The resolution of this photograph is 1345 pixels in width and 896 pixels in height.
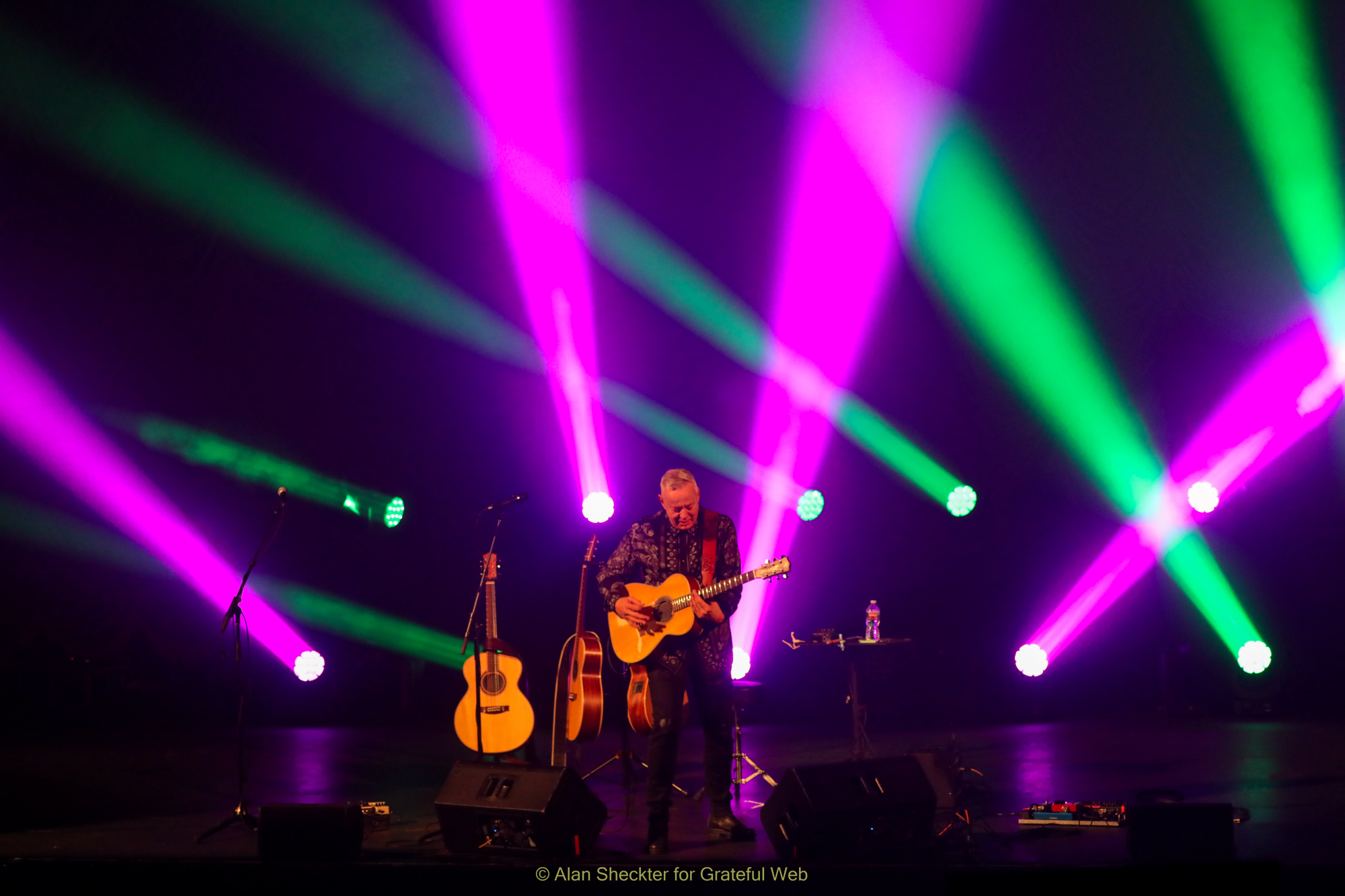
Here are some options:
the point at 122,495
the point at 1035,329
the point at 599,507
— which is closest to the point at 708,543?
the point at 599,507

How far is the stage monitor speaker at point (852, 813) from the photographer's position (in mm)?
3896

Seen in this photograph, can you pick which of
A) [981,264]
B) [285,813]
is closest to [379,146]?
[981,264]

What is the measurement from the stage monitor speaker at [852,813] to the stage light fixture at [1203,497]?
7206 mm

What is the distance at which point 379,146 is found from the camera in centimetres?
920

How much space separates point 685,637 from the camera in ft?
14.6

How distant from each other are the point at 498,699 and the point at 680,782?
4.30 feet

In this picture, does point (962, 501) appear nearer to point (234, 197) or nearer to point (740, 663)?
point (740, 663)

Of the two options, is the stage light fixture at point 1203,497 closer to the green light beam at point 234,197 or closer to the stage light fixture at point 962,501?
the stage light fixture at point 962,501

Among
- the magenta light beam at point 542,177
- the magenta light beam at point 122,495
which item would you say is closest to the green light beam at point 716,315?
the magenta light beam at point 542,177

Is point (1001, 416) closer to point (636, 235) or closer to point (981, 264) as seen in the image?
point (981, 264)

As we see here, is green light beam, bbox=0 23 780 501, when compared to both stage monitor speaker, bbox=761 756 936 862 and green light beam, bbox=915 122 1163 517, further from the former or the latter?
stage monitor speaker, bbox=761 756 936 862

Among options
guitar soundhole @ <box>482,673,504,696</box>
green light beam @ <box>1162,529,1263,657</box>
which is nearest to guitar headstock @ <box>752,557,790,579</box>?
guitar soundhole @ <box>482,673,504,696</box>

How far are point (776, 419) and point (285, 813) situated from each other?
7304 millimetres

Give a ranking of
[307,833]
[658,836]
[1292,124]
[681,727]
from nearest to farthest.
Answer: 1. [307,833]
2. [658,836]
3. [681,727]
4. [1292,124]
